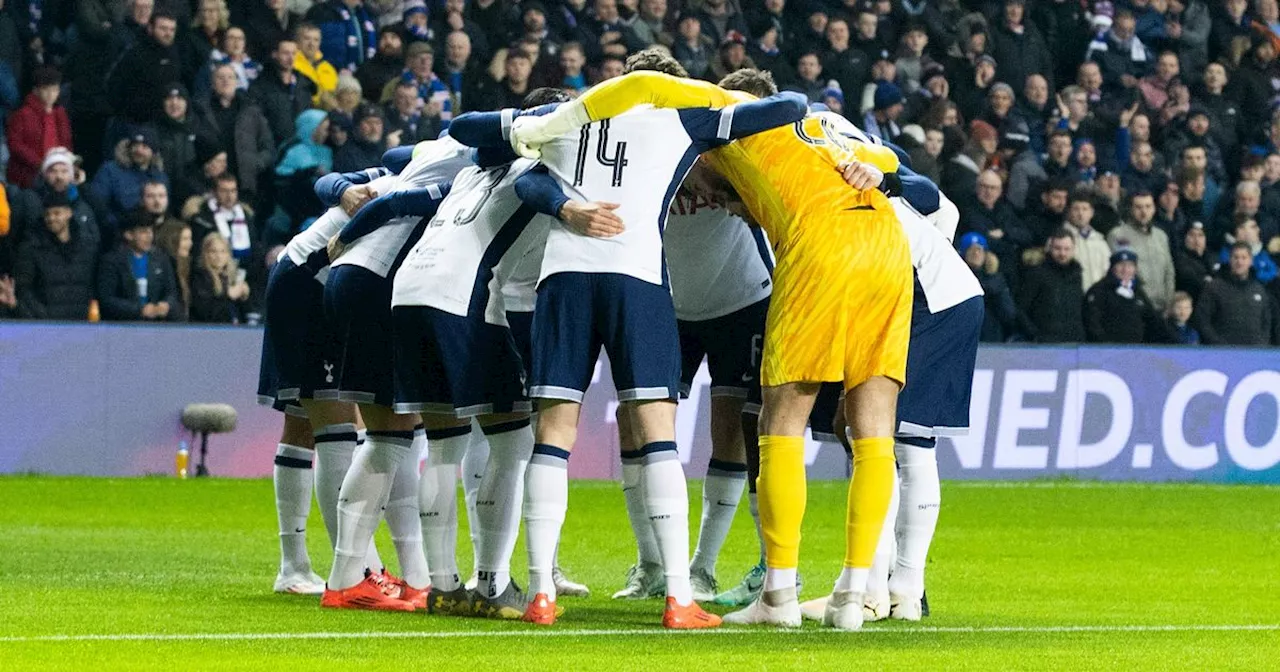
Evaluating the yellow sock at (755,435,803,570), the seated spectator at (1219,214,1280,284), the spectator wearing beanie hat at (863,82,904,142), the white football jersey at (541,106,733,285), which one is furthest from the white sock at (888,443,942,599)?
the seated spectator at (1219,214,1280,284)

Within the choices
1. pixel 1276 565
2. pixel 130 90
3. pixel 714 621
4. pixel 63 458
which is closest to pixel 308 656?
pixel 714 621

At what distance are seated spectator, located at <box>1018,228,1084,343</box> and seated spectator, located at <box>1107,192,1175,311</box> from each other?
3.44 feet

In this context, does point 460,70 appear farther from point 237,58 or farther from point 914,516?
point 914,516

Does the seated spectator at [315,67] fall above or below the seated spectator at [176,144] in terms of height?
above

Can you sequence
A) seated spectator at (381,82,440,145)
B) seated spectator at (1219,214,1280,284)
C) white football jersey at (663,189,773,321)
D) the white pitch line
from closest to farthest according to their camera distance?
the white pitch line
white football jersey at (663,189,773,321)
seated spectator at (381,82,440,145)
seated spectator at (1219,214,1280,284)

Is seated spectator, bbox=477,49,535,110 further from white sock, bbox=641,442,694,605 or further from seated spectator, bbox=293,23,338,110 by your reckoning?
white sock, bbox=641,442,694,605

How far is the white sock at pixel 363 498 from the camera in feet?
28.8

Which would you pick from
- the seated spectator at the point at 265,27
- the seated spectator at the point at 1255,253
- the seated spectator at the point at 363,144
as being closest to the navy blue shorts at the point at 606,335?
the seated spectator at the point at 363,144

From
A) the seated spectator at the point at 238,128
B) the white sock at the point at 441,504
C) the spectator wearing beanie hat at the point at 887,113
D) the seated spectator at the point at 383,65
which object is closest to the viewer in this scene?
the white sock at the point at 441,504

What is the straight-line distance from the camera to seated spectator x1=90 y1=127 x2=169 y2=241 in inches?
692

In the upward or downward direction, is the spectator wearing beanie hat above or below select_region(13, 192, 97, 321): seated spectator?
above

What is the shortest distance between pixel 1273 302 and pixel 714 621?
1446 cm

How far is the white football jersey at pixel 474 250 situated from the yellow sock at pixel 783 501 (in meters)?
1.37

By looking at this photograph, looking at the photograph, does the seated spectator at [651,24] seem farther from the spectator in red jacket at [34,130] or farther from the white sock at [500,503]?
the white sock at [500,503]
